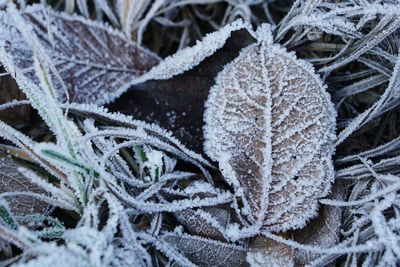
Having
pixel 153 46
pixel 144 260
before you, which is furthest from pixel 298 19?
pixel 144 260

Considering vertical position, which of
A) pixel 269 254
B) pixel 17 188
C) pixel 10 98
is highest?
pixel 10 98

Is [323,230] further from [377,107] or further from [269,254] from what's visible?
[377,107]

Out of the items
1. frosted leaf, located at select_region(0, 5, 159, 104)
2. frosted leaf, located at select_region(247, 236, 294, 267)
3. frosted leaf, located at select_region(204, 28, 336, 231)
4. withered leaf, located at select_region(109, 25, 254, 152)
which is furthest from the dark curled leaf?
frosted leaf, located at select_region(247, 236, 294, 267)

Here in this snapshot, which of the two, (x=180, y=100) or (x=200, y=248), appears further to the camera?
(x=180, y=100)

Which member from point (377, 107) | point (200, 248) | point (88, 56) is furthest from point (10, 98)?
point (377, 107)

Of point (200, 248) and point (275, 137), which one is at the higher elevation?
point (275, 137)

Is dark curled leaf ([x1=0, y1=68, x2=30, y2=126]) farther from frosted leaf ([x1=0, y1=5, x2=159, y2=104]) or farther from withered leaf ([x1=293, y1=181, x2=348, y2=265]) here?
withered leaf ([x1=293, y1=181, x2=348, y2=265])
